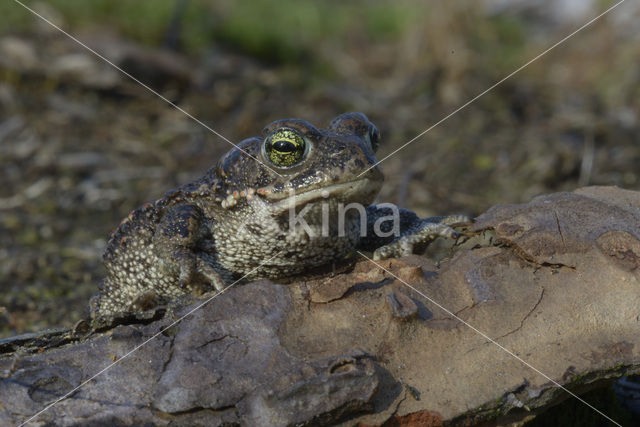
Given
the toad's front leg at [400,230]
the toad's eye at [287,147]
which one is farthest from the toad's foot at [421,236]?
the toad's eye at [287,147]

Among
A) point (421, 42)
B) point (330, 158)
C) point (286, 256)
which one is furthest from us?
point (421, 42)

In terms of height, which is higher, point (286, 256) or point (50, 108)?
point (50, 108)

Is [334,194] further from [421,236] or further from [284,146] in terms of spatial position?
[421,236]

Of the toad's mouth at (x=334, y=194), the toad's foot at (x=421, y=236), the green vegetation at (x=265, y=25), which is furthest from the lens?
the green vegetation at (x=265, y=25)

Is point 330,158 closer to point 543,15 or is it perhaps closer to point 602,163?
point 602,163

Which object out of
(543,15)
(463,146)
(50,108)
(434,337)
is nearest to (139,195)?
(50,108)

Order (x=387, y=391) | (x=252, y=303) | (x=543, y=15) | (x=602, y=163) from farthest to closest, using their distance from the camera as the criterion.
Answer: (x=543, y=15) → (x=602, y=163) → (x=252, y=303) → (x=387, y=391)

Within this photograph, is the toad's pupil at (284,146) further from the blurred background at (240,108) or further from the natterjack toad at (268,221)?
the blurred background at (240,108)
